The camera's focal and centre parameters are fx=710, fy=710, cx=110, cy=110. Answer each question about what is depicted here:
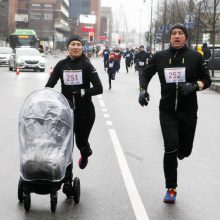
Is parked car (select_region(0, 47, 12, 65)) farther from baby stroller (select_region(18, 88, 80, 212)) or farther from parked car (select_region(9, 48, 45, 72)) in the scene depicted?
baby stroller (select_region(18, 88, 80, 212))

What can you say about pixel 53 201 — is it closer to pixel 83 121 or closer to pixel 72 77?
pixel 83 121

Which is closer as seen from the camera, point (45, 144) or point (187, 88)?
point (45, 144)

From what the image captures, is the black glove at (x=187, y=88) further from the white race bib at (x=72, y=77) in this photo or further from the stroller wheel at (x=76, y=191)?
the stroller wheel at (x=76, y=191)

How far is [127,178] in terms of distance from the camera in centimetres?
880

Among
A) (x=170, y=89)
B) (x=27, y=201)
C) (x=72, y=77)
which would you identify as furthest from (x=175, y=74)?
(x=27, y=201)

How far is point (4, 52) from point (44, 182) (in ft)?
149

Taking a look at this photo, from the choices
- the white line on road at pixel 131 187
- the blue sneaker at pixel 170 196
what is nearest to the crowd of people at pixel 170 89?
the blue sneaker at pixel 170 196

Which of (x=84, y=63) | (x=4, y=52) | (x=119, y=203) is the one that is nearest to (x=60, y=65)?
(x=84, y=63)

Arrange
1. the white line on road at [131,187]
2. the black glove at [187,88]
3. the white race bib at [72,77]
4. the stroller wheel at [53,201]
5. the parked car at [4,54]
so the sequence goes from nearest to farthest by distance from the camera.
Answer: the stroller wheel at [53,201] < the white line on road at [131,187] < the black glove at [187,88] < the white race bib at [72,77] < the parked car at [4,54]

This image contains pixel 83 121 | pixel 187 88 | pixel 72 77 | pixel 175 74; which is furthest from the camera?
pixel 83 121

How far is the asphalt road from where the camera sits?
Result: 6.89 metres

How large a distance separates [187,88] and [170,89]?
26 cm

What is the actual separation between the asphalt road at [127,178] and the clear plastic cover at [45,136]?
20.0 inches

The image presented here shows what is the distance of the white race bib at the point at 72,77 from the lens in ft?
24.9
